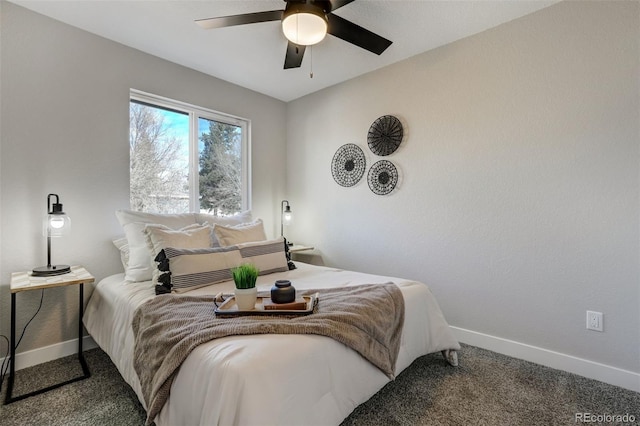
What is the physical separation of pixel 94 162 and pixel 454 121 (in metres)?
3.07

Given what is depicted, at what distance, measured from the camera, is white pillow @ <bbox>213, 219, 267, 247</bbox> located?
2539 mm

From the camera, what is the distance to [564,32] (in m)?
2.14

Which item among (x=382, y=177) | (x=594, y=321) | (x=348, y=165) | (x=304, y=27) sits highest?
(x=304, y=27)

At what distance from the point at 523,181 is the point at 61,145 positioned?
3.56 m

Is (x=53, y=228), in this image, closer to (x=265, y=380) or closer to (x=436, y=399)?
(x=265, y=380)

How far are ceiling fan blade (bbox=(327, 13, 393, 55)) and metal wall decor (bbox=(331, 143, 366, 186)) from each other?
1276 mm

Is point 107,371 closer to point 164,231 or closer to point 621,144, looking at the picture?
point 164,231

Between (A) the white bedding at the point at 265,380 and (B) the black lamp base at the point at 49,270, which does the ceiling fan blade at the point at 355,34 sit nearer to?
(A) the white bedding at the point at 265,380

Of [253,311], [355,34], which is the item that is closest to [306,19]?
[355,34]

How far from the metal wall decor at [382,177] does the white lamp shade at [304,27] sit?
149 cm

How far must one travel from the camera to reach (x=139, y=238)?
2.30 meters

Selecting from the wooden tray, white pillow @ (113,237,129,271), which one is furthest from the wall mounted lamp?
the wooden tray

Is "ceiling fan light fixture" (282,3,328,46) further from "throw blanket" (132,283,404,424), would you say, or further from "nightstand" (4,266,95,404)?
"nightstand" (4,266,95,404)

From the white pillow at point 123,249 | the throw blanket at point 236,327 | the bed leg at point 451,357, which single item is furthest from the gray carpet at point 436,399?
the white pillow at point 123,249
